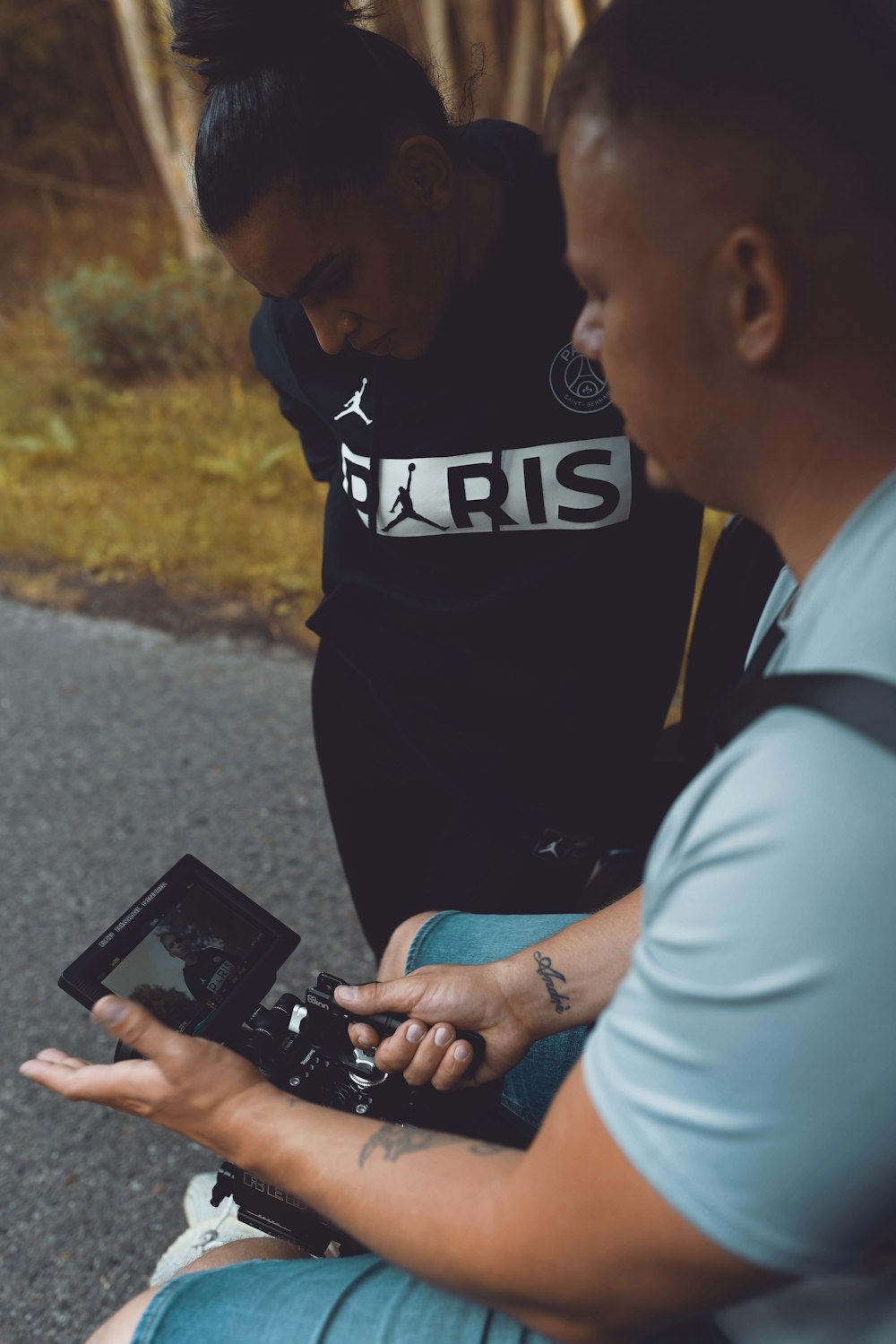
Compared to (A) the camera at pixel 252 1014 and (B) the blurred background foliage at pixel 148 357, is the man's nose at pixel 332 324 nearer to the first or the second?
(B) the blurred background foliage at pixel 148 357

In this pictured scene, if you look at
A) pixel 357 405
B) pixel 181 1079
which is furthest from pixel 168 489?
pixel 181 1079

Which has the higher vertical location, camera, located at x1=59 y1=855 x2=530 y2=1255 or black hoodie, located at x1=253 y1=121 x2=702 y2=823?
black hoodie, located at x1=253 y1=121 x2=702 y2=823

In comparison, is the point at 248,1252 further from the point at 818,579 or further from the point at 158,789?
the point at 158,789

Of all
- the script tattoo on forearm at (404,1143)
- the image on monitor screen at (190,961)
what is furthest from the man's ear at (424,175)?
the script tattoo on forearm at (404,1143)

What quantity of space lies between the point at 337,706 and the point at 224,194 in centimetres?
102

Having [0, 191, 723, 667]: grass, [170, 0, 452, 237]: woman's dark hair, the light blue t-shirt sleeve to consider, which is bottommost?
[0, 191, 723, 667]: grass

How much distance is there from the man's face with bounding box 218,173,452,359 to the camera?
0.87 m

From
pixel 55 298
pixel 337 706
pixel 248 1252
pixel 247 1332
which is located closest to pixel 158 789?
pixel 337 706

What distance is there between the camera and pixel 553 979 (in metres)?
1.45

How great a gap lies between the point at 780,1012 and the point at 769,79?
2.17 feet

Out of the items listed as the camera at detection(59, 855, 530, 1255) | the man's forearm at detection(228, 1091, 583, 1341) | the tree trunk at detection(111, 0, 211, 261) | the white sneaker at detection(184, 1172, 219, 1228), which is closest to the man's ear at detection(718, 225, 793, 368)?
the man's forearm at detection(228, 1091, 583, 1341)

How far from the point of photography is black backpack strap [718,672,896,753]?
2.27 ft

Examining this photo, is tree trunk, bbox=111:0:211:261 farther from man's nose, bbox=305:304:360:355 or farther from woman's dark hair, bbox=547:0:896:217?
woman's dark hair, bbox=547:0:896:217

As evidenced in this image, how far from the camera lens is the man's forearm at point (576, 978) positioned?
143 cm
